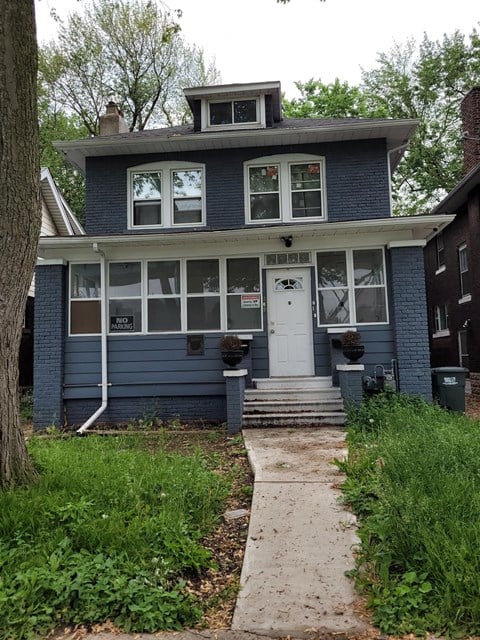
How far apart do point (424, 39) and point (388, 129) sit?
1713 cm

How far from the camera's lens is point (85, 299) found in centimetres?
926

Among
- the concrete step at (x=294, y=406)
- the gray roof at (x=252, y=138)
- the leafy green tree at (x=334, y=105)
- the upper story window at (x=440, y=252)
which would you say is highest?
the leafy green tree at (x=334, y=105)

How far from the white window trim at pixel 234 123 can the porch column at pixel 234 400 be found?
19.0 feet

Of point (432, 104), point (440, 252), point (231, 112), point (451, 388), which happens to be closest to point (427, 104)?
point (432, 104)

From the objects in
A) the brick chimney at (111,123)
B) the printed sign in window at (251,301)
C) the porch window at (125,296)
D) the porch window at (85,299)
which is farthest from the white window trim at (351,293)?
the brick chimney at (111,123)

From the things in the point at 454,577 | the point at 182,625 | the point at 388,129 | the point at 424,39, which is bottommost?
the point at 182,625

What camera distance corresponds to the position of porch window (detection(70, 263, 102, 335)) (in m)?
9.22

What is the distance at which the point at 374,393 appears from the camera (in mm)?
8375


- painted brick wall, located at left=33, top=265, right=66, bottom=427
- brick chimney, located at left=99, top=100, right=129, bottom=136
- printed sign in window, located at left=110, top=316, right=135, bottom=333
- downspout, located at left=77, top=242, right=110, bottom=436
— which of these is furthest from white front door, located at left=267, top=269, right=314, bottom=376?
brick chimney, located at left=99, top=100, right=129, bottom=136

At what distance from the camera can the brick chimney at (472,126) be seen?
12875 millimetres

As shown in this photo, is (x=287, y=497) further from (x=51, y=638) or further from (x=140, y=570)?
(x=51, y=638)

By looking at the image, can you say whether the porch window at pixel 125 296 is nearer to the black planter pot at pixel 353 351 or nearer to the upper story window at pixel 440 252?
the black planter pot at pixel 353 351

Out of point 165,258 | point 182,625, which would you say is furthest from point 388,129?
point 182,625

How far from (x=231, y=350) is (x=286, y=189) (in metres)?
3.96
